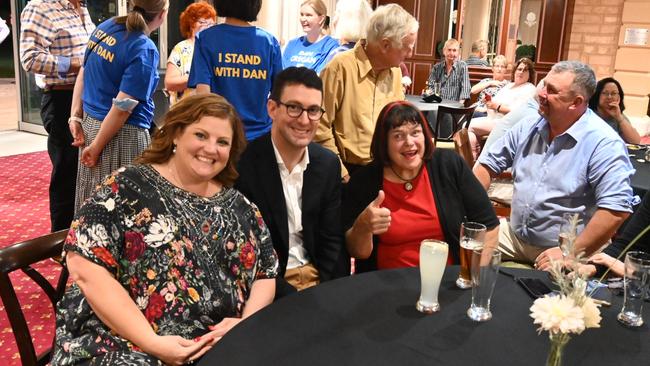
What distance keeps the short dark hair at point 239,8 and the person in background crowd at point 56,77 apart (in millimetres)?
1190

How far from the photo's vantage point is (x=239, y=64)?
9.32 feet

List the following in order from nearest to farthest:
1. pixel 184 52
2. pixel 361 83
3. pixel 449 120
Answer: pixel 361 83 → pixel 184 52 → pixel 449 120

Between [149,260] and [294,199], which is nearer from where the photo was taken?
[149,260]

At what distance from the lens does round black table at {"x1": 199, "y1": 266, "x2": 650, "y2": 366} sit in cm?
124

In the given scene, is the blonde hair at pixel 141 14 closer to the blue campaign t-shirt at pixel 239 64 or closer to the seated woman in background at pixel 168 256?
the blue campaign t-shirt at pixel 239 64

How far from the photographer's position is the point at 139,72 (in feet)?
9.17

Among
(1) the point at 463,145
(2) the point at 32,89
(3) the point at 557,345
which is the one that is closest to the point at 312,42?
(1) the point at 463,145

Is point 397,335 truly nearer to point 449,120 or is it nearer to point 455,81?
point 449,120

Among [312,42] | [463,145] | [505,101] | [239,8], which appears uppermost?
[239,8]

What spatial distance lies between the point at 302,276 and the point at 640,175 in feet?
7.19

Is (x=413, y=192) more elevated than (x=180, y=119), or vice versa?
(x=180, y=119)

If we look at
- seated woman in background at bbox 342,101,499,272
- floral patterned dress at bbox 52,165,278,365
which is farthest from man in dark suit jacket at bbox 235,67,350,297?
floral patterned dress at bbox 52,165,278,365

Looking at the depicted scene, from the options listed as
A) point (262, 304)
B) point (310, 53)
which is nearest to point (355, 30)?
point (310, 53)

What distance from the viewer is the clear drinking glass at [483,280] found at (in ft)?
4.69
